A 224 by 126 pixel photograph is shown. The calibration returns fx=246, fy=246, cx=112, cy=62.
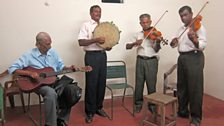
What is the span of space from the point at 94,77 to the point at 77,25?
3.61 ft

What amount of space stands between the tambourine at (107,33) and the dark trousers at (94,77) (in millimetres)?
162

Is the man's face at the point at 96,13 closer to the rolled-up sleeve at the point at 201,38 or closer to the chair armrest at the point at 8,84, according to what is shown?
the rolled-up sleeve at the point at 201,38

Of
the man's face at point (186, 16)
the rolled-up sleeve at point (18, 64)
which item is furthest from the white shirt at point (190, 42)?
the rolled-up sleeve at point (18, 64)

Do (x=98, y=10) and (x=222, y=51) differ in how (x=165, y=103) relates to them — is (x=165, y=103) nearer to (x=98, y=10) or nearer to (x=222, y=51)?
(x=98, y=10)

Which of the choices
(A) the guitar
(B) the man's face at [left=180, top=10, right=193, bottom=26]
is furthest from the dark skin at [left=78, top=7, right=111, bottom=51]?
(B) the man's face at [left=180, top=10, right=193, bottom=26]

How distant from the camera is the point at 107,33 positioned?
3168 millimetres

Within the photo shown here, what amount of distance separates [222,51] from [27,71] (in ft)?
10.2

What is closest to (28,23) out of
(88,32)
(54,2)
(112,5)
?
(54,2)

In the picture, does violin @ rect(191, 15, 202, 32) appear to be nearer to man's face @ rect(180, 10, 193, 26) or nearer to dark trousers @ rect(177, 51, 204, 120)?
man's face @ rect(180, 10, 193, 26)

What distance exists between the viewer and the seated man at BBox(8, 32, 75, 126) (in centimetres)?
258

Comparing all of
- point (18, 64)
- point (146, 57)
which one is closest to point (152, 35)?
point (146, 57)

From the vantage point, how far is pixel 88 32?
3205 mm

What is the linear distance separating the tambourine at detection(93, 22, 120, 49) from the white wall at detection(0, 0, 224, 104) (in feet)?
2.78

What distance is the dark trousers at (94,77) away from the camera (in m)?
3.18
